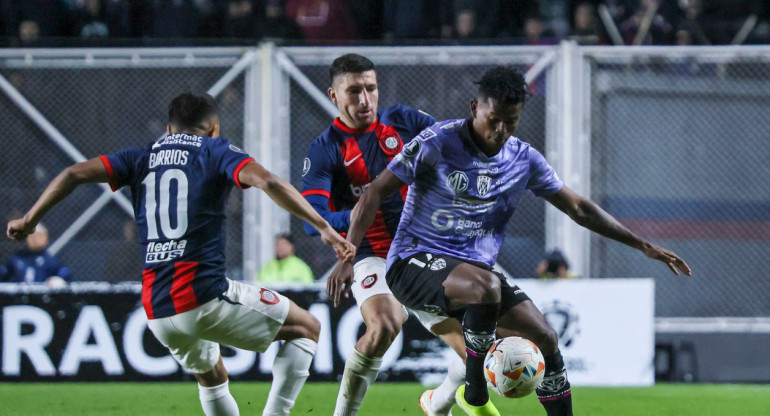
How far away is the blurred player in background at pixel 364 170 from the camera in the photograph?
6.02 m

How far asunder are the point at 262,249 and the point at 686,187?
434 centimetres

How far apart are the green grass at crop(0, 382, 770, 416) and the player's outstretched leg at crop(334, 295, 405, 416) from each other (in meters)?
1.80

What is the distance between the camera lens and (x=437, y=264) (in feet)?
18.0

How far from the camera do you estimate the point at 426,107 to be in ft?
35.5

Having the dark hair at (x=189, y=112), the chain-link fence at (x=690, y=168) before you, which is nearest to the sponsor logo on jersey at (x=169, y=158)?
the dark hair at (x=189, y=112)

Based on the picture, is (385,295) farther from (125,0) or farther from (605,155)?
(125,0)

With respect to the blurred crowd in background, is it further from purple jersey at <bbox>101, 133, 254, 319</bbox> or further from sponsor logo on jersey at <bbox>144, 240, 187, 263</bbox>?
sponsor logo on jersey at <bbox>144, 240, 187, 263</bbox>

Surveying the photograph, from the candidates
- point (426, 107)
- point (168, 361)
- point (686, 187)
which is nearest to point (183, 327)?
point (168, 361)

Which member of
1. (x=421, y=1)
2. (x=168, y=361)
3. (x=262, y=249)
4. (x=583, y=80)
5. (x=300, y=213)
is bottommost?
(x=168, y=361)

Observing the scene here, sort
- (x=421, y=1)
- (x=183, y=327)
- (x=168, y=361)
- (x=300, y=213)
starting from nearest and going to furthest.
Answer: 1. (x=300, y=213)
2. (x=183, y=327)
3. (x=168, y=361)
4. (x=421, y=1)

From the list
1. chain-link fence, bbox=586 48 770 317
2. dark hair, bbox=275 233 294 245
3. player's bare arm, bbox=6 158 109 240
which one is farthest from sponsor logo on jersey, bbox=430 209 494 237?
chain-link fence, bbox=586 48 770 317

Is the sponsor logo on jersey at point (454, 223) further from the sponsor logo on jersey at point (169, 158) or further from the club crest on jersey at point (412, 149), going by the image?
the sponsor logo on jersey at point (169, 158)

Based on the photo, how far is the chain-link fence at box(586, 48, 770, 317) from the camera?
35.0 feet

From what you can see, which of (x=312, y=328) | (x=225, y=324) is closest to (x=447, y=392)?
(x=312, y=328)
